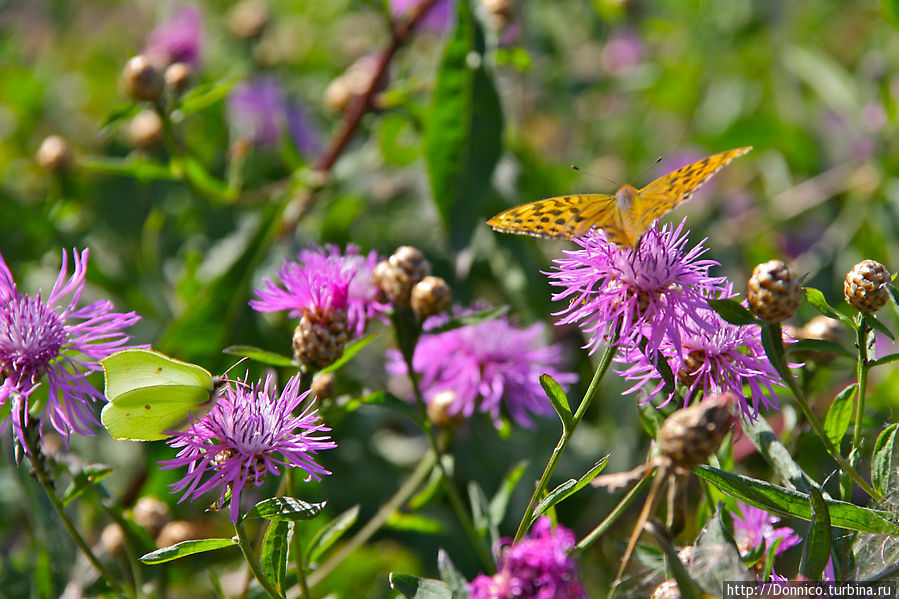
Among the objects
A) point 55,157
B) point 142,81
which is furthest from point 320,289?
point 55,157

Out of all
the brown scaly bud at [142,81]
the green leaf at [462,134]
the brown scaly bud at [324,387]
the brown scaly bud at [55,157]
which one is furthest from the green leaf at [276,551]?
the brown scaly bud at [55,157]

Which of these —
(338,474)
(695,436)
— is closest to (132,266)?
(338,474)

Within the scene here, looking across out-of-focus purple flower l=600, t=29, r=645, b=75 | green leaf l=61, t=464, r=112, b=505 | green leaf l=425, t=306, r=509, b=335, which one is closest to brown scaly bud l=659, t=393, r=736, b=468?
green leaf l=425, t=306, r=509, b=335

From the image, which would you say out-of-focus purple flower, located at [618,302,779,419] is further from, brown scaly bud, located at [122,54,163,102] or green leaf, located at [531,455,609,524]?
brown scaly bud, located at [122,54,163,102]

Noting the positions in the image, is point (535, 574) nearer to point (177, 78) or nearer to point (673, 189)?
point (673, 189)

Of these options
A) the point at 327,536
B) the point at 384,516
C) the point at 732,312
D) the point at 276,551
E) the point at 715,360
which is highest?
the point at 732,312

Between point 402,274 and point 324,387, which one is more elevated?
point 402,274
